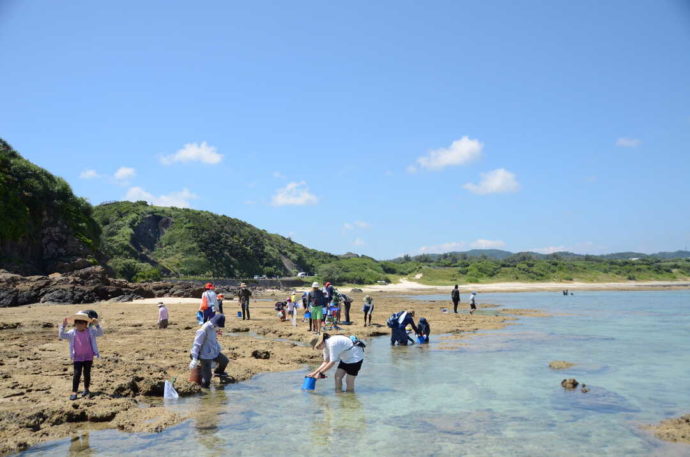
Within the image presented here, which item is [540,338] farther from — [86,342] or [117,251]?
[117,251]

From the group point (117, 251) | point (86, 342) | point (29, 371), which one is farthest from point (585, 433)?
point (117, 251)

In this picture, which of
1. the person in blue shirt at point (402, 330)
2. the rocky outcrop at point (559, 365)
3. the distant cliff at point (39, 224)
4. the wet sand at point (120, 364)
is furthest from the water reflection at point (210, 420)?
the distant cliff at point (39, 224)

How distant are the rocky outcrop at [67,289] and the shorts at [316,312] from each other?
17952 mm

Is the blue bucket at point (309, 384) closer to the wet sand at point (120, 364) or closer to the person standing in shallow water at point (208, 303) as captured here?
the wet sand at point (120, 364)

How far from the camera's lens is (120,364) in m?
11.7

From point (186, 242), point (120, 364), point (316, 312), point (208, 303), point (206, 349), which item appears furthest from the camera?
point (186, 242)

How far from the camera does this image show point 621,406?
9.73 meters

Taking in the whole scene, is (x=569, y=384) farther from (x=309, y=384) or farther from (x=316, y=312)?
(x=316, y=312)

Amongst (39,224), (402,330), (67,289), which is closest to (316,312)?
(402,330)

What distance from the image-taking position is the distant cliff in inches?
1496

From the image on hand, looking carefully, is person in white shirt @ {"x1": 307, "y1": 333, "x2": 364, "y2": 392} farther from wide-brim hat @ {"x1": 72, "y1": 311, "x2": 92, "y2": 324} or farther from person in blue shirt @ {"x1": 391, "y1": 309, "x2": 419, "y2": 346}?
person in blue shirt @ {"x1": 391, "y1": 309, "x2": 419, "y2": 346}

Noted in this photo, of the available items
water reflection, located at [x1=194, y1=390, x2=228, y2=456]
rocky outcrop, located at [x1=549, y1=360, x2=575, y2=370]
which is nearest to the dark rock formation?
rocky outcrop, located at [x1=549, y1=360, x2=575, y2=370]

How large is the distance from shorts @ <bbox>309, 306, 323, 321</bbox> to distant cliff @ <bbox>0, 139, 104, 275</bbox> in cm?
2837

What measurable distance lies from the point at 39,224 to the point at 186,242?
50846 millimetres
